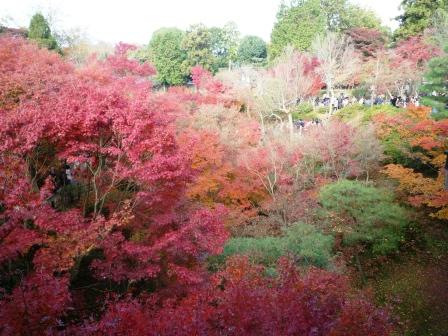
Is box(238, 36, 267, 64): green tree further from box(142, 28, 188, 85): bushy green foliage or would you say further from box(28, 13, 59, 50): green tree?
box(28, 13, 59, 50): green tree

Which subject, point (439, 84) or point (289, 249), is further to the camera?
point (439, 84)

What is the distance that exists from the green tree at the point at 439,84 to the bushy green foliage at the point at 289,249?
463 inches

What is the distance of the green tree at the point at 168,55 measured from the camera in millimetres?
41906

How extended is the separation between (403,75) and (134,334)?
32023 millimetres

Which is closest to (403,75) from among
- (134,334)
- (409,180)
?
(409,180)

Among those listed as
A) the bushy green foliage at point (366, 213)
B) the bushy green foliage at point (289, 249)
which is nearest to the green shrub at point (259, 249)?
the bushy green foliage at point (289, 249)

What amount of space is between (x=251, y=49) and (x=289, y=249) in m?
36.2

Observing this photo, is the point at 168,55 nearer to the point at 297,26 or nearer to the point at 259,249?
the point at 297,26

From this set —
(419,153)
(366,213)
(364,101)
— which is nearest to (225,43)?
(364,101)

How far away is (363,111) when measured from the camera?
30.8 m

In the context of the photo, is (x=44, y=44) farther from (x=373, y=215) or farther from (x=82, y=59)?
(x=373, y=215)

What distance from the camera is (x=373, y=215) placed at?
1764 cm

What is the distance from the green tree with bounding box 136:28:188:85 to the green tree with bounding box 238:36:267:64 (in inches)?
310

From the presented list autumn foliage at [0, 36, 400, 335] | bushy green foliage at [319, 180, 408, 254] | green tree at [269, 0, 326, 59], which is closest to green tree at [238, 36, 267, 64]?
green tree at [269, 0, 326, 59]
